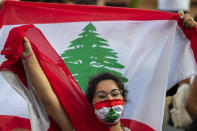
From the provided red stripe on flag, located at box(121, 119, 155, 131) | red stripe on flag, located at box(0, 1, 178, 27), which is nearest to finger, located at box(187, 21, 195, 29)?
red stripe on flag, located at box(0, 1, 178, 27)

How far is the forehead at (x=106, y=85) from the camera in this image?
8.51 ft

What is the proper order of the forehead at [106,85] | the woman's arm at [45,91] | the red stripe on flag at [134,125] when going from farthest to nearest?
the red stripe on flag at [134,125]
the forehead at [106,85]
the woman's arm at [45,91]

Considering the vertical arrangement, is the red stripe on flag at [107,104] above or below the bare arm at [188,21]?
below

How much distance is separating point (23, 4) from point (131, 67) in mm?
1031

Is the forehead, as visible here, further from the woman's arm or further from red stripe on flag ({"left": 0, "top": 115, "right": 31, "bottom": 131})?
red stripe on flag ({"left": 0, "top": 115, "right": 31, "bottom": 131})

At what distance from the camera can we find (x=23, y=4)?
117 inches

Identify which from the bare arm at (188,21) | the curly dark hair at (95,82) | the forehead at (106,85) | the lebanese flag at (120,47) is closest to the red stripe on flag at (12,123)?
the lebanese flag at (120,47)

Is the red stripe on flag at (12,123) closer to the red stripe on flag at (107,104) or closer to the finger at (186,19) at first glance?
the red stripe on flag at (107,104)

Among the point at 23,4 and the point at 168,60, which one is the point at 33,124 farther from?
the point at 168,60

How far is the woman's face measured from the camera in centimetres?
256

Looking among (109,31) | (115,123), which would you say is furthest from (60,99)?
(109,31)

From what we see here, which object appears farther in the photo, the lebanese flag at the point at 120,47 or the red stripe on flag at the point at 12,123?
the lebanese flag at the point at 120,47

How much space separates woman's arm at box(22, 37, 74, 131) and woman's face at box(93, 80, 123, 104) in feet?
0.82

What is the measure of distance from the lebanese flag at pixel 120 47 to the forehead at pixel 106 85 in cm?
38
